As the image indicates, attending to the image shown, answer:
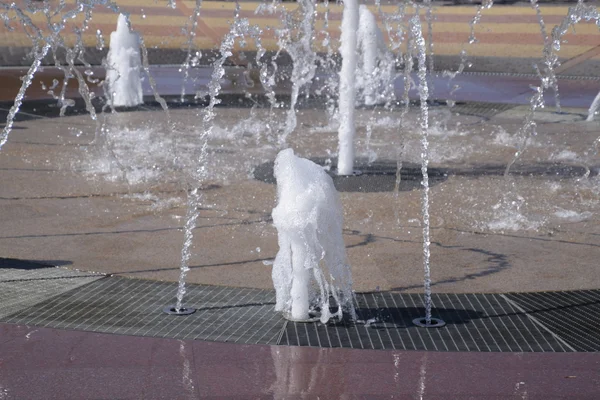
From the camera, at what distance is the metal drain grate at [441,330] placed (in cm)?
482

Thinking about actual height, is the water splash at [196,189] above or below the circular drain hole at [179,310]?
above

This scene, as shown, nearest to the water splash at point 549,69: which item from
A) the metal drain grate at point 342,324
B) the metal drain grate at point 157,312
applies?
the metal drain grate at point 342,324

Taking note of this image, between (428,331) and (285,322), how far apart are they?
0.72 m

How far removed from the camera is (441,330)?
5062mm

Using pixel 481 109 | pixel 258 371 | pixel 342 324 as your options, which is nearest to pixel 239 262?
pixel 342 324

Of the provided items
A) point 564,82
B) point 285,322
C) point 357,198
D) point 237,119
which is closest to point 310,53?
point 564,82

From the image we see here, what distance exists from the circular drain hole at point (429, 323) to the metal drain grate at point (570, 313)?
A: 0.54m

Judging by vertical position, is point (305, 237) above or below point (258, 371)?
above

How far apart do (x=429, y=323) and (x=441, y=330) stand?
102mm

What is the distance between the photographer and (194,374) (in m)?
4.37

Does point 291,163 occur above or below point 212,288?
above

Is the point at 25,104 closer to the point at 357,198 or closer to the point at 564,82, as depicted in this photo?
the point at 357,198

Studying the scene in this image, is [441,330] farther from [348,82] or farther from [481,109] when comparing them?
[481,109]

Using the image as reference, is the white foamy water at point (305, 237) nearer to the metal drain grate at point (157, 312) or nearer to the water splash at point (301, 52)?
the metal drain grate at point (157, 312)
